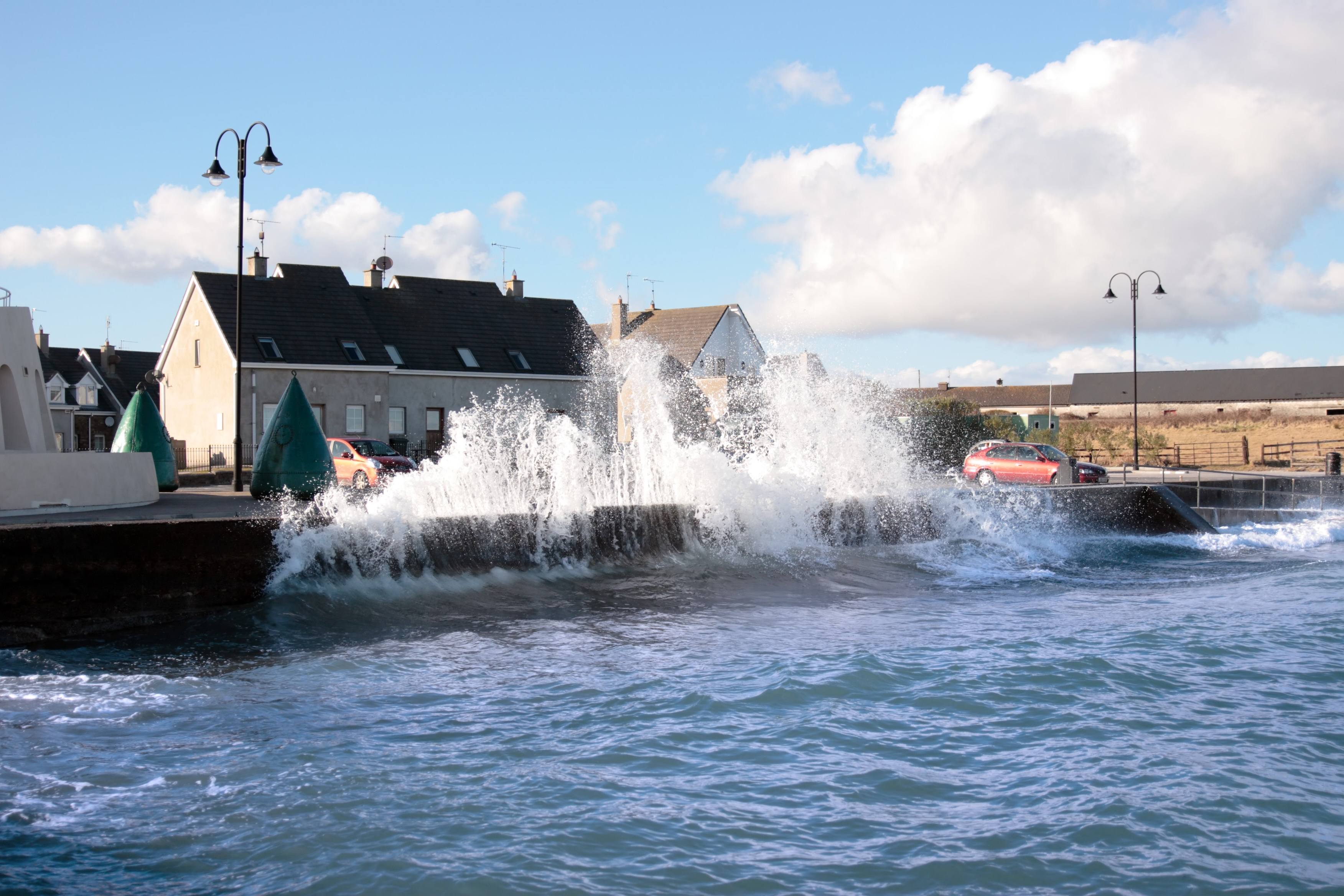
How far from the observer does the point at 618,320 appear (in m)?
60.7

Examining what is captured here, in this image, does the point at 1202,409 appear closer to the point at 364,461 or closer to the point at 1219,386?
the point at 1219,386

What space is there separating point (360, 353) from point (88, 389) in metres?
29.3

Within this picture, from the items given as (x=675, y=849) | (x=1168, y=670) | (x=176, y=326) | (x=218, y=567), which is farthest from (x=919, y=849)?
(x=176, y=326)

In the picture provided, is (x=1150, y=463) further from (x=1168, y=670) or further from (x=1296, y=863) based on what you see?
(x=1296, y=863)

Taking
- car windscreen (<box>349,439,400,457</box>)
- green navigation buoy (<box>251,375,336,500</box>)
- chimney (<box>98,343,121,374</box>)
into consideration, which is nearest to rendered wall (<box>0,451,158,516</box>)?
green navigation buoy (<box>251,375,336,500</box>)

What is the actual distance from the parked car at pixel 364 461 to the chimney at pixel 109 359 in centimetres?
4709

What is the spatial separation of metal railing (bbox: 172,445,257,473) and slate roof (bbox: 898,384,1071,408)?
7880 cm

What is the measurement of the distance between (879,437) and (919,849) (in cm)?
1943

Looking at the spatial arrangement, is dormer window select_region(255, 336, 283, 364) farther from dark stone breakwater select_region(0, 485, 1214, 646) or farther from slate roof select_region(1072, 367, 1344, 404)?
slate roof select_region(1072, 367, 1344, 404)

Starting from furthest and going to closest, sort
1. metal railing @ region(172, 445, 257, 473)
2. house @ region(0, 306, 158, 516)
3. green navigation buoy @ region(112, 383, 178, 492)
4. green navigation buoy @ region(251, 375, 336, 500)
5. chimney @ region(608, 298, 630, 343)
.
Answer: chimney @ region(608, 298, 630, 343) < metal railing @ region(172, 445, 257, 473) < green navigation buoy @ region(112, 383, 178, 492) < green navigation buoy @ region(251, 375, 336, 500) < house @ region(0, 306, 158, 516)

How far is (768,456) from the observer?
949 inches

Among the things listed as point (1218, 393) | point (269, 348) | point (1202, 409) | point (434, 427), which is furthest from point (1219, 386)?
point (269, 348)

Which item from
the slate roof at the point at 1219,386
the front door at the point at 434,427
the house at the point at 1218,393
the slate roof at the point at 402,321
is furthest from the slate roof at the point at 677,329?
the slate roof at the point at 1219,386

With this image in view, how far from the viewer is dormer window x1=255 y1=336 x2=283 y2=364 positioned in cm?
4225
